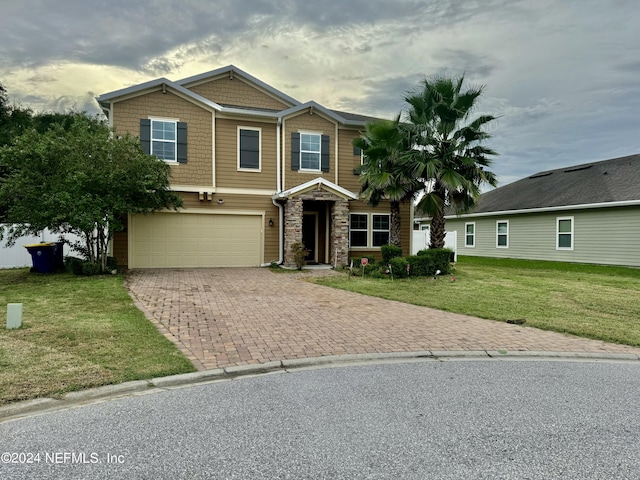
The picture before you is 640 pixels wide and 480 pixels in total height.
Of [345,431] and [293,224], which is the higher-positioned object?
[293,224]

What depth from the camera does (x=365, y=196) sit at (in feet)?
50.4

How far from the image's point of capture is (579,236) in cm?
1981

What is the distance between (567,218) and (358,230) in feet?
34.7

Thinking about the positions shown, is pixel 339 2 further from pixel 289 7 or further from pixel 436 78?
pixel 436 78

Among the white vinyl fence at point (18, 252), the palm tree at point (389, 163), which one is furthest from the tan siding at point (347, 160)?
the white vinyl fence at point (18, 252)

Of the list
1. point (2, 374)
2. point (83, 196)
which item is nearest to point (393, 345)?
point (2, 374)

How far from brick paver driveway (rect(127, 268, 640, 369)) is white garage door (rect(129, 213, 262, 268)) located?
4.93 meters

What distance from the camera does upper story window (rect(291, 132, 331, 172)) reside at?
17.0 m

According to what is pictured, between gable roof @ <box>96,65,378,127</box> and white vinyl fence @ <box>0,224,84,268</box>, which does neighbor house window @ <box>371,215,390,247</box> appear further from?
white vinyl fence @ <box>0,224,84,268</box>

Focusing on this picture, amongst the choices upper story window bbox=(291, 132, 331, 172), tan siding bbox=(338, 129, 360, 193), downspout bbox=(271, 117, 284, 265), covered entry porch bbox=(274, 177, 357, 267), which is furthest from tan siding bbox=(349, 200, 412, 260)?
downspout bbox=(271, 117, 284, 265)

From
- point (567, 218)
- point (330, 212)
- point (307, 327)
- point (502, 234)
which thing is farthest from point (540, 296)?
point (502, 234)

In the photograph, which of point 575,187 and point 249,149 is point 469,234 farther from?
point 249,149

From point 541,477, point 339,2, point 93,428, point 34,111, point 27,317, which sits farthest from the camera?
point 34,111

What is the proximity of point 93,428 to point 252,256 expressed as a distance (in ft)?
44.3
